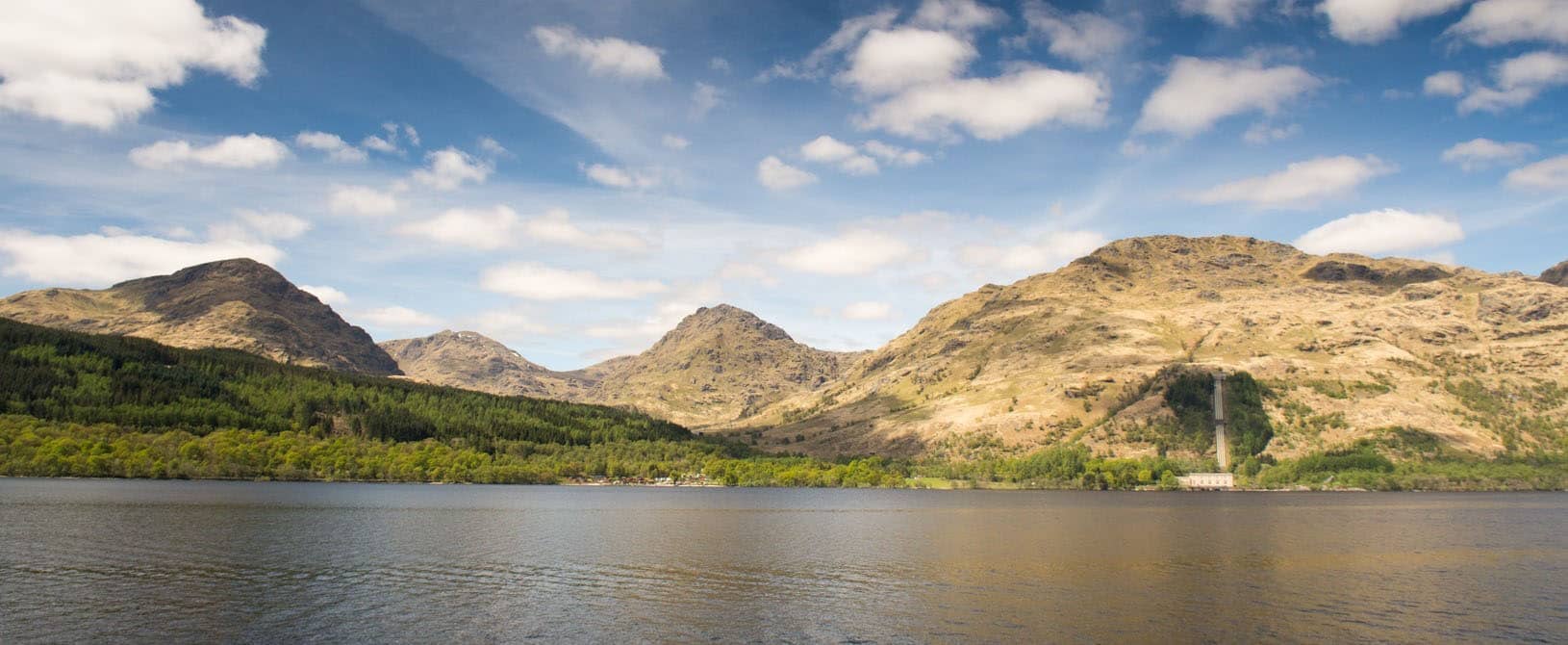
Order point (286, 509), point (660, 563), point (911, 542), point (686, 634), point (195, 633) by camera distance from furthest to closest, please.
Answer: point (286, 509), point (911, 542), point (660, 563), point (686, 634), point (195, 633)

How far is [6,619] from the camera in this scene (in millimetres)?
57188

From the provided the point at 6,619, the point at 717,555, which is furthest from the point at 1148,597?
the point at 6,619

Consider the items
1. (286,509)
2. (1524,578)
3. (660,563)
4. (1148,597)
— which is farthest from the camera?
(286,509)

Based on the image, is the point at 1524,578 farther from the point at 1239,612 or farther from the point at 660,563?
the point at 660,563

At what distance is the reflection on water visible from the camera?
2392 inches

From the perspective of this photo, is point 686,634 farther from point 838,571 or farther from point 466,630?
point 838,571

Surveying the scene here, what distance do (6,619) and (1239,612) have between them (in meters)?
86.5

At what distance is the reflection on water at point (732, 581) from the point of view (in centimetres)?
6075

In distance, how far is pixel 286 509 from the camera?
159000 millimetres

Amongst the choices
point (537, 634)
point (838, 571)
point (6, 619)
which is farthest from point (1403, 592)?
point (6, 619)

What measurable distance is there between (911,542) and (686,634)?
71651mm

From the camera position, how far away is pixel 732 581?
83.8 m

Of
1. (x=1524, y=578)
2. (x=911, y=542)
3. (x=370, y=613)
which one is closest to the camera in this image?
(x=370, y=613)

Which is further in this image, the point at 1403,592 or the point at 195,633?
the point at 1403,592
